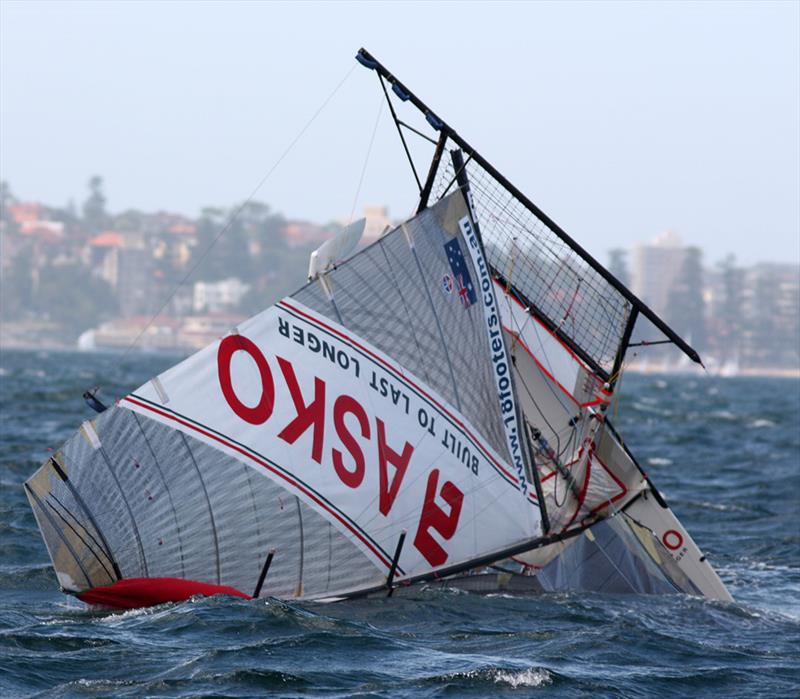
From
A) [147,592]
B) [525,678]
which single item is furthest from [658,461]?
[525,678]

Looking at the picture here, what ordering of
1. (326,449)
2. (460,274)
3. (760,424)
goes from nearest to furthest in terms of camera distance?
(326,449) → (460,274) → (760,424)

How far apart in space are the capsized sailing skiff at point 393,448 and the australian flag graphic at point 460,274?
1 centimetres

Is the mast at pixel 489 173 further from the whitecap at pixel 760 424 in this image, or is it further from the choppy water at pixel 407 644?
the whitecap at pixel 760 424

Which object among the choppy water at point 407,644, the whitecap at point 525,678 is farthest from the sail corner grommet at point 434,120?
the whitecap at point 525,678

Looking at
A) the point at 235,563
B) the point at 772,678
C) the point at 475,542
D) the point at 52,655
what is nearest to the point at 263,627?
the point at 235,563

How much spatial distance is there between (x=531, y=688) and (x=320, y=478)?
3048 mm

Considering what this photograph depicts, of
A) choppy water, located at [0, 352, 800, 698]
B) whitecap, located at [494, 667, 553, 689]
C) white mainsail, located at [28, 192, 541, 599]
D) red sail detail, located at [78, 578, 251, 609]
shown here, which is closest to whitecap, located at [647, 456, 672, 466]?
choppy water, located at [0, 352, 800, 698]

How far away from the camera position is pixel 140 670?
10.2 metres

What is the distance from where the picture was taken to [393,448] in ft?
42.0

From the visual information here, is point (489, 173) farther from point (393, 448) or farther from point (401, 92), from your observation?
point (393, 448)

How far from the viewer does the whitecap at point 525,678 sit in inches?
403

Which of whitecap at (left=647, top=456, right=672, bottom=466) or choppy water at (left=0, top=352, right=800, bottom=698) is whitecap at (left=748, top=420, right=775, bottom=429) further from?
choppy water at (left=0, top=352, right=800, bottom=698)

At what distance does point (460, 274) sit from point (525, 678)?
4150 mm

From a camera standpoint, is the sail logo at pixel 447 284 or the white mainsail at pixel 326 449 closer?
the white mainsail at pixel 326 449
